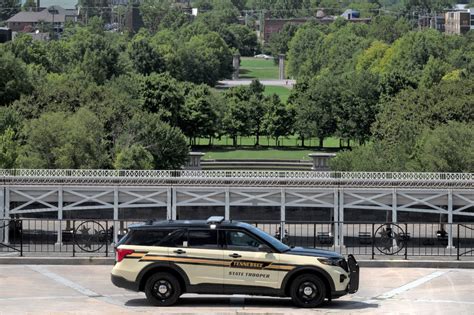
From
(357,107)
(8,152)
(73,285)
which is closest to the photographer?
(73,285)

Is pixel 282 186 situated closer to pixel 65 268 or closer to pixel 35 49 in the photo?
pixel 65 268

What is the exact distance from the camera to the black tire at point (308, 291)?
106ft

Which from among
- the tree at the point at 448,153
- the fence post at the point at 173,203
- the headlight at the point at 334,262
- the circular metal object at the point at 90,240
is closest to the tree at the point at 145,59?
the tree at the point at 448,153

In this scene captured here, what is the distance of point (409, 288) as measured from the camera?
35406 millimetres

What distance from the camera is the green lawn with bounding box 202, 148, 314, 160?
361ft

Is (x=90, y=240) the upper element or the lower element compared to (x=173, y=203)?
lower

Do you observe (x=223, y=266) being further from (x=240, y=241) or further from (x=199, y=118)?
(x=199, y=118)

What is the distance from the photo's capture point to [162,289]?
32594 mm

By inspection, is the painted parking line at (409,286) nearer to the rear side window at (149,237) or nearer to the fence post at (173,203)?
the rear side window at (149,237)

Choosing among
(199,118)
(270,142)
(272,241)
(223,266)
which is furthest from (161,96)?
(223,266)

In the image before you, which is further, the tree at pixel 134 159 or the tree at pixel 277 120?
the tree at pixel 277 120

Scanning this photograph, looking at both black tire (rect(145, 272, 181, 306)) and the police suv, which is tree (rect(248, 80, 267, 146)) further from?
black tire (rect(145, 272, 181, 306))

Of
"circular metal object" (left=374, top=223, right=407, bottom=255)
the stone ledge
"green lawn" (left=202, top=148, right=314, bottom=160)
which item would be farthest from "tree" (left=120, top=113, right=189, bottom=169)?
the stone ledge

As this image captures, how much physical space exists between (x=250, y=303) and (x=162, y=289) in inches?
86.1
